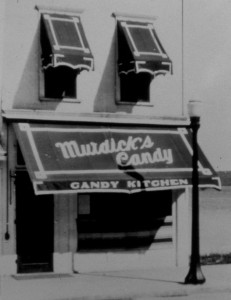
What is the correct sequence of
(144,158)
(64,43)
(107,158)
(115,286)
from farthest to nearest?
(144,158), (107,158), (64,43), (115,286)

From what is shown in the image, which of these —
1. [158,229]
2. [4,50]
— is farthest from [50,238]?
[4,50]

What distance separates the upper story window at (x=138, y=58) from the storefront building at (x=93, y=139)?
0.03 metres

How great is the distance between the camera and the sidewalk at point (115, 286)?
45.8 feet

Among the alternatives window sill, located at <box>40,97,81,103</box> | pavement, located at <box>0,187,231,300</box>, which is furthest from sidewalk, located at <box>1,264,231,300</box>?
window sill, located at <box>40,97,81,103</box>

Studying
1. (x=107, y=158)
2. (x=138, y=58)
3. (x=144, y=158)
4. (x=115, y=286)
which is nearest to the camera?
(x=115, y=286)

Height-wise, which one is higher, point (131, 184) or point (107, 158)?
point (107, 158)

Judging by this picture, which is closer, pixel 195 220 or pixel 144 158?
pixel 195 220

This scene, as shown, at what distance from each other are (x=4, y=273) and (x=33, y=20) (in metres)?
6.40

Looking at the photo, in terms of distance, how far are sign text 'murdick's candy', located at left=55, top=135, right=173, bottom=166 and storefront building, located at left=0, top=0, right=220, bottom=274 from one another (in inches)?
1.2

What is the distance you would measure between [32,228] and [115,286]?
311 centimetres

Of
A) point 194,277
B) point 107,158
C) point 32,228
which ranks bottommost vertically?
point 194,277

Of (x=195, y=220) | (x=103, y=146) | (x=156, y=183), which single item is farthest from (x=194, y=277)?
(x=103, y=146)

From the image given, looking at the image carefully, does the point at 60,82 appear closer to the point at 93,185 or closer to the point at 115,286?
the point at 93,185

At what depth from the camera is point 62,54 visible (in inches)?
647
